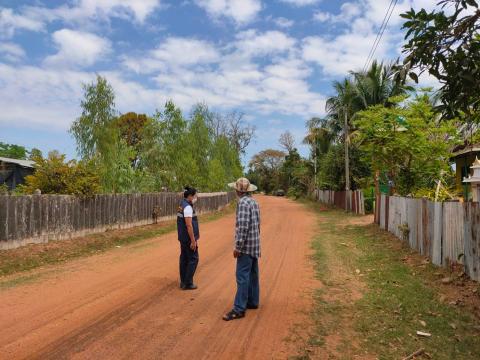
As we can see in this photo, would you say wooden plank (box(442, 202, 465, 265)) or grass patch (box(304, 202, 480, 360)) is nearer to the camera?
grass patch (box(304, 202, 480, 360))

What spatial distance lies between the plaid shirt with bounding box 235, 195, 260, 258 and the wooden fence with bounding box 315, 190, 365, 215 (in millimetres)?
20879

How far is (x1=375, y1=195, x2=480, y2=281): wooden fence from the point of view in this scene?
762 centimetres

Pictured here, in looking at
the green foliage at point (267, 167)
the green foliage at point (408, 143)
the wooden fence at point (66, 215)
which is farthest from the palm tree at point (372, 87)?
the green foliage at point (267, 167)

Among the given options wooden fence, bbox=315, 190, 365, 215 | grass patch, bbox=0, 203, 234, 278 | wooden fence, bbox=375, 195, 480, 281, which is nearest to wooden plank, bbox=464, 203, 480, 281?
wooden fence, bbox=375, 195, 480, 281

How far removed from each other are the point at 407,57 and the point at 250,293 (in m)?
3.93

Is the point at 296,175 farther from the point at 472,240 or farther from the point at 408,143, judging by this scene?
the point at 472,240

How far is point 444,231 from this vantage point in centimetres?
898

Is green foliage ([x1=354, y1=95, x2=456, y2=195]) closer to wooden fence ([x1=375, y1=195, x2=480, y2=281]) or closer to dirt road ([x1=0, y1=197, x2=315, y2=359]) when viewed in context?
wooden fence ([x1=375, y1=195, x2=480, y2=281])

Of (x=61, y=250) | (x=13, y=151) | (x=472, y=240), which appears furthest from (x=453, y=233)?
(x=13, y=151)

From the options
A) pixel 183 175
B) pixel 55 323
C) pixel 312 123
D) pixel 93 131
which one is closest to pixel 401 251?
pixel 55 323

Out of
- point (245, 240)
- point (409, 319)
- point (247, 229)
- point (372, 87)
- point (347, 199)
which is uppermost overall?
point (372, 87)

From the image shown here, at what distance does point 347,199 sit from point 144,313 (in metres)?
25.7

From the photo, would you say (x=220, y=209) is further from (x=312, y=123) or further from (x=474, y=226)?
(x=474, y=226)

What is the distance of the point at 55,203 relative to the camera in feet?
41.3
